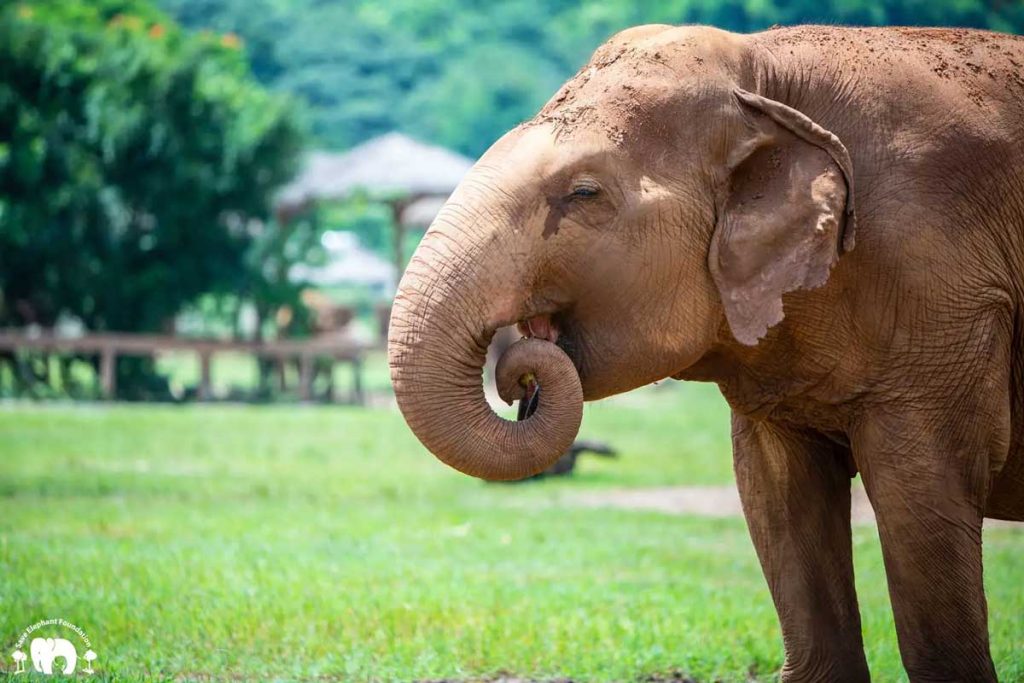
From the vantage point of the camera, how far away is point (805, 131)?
5.72 metres

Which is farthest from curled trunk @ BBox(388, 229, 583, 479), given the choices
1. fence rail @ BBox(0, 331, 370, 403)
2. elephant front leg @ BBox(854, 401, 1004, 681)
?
fence rail @ BBox(0, 331, 370, 403)

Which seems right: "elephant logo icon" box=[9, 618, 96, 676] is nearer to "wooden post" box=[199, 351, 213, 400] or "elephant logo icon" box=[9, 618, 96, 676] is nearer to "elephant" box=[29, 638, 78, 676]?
"elephant" box=[29, 638, 78, 676]

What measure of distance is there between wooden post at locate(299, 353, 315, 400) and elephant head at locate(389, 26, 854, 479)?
76.6 feet

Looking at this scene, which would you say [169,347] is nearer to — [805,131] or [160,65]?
[160,65]

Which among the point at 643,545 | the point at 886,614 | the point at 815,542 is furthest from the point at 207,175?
the point at 815,542

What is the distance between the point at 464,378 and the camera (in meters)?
5.49

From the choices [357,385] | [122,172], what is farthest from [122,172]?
[357,385]

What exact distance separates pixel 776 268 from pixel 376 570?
556 centimetres

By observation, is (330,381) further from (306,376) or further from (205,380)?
(205,380)

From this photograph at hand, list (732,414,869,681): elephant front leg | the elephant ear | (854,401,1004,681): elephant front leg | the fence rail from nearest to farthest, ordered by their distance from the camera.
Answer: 1. the elephant ear
2. (854,401,1004,681): elephant front leg
3. (732,414,869,681): elephant front leg
4. the fence rail

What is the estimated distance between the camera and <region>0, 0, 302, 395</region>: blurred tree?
27.6 meters

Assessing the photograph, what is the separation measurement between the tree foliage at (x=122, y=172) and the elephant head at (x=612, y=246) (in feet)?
74.4

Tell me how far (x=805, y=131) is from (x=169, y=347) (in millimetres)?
22071

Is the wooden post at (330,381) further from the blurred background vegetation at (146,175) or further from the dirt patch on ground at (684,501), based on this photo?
the dirt patch on ground at (684,501)
